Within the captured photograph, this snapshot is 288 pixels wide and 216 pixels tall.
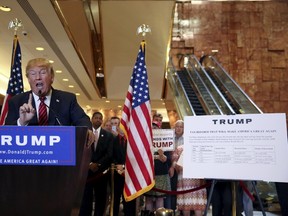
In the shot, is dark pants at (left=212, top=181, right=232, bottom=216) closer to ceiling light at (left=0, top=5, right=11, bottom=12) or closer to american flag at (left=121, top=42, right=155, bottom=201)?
american flag at (left=121, top=42, right=155, bottom=201)

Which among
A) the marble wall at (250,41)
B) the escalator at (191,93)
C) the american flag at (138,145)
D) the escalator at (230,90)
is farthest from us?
the marble wall at (250,41)

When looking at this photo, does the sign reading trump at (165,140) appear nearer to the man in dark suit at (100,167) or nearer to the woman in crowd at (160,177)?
the woman in crowd at (160,177)

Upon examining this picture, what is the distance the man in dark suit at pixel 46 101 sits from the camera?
2.70m

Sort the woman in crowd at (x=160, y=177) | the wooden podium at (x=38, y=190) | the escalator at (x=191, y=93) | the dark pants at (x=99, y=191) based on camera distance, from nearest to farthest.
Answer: the wooden podium at (x=38, y=190)
the dark pants at (x=99, y=191)
the woman in crowd at (x=160, y=177)
the escalator at (x=191, y=93)

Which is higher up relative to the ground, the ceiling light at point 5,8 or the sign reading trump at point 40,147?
the ceiling light at point 5,8

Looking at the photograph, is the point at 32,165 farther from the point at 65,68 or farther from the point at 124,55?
the point at 124,55

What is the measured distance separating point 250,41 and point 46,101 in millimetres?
12999

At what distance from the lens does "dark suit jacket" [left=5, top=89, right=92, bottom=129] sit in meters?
2.78

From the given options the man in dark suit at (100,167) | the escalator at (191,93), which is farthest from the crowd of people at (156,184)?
the escalator at (191,93)

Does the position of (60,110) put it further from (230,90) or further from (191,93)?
(230,90)

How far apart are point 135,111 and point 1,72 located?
370 inches

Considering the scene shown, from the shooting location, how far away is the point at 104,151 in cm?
491

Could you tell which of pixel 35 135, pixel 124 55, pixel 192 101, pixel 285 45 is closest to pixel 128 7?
pixel 124 55

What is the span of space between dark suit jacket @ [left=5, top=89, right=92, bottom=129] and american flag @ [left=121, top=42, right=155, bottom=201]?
1.42 m
